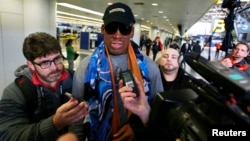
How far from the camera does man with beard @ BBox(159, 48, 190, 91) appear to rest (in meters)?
2.02

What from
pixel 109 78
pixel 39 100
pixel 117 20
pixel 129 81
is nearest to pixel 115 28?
pixel 117 20

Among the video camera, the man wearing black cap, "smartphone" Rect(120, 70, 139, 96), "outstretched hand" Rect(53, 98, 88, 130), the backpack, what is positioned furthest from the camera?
the man wearing black cap

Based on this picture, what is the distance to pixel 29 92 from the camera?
1.04 meters

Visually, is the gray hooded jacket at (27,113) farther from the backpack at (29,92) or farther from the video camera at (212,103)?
A: the video camera at (212,103)

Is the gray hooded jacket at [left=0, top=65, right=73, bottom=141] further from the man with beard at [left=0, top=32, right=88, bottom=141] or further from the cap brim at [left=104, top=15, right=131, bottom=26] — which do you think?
the cap brim at [left=104, top=15, right=131, bottom=26]

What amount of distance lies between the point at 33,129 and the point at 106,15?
2.23 feet

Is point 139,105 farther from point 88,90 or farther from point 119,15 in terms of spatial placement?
point 119,15

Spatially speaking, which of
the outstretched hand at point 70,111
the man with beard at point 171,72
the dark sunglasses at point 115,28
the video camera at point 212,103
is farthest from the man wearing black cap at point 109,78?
the man with beard at point 171,72

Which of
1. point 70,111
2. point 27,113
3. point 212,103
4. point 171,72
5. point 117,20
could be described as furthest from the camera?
point 171,72

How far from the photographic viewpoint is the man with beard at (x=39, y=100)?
883mm

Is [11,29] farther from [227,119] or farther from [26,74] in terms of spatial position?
[227,119]

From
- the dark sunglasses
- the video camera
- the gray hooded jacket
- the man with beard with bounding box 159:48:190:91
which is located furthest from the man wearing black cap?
the man with beard with bounding box 159:48:190:91

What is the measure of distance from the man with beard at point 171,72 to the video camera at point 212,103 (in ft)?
4.59

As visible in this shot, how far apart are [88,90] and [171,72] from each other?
1116 millimetres
